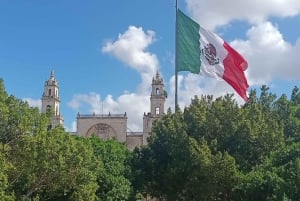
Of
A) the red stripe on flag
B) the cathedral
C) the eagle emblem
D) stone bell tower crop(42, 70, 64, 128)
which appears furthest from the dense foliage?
stone bell tower crop(42, 70, 64, 128)

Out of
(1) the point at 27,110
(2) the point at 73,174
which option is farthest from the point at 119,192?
(1) the point at 27,110

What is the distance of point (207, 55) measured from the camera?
27.2m

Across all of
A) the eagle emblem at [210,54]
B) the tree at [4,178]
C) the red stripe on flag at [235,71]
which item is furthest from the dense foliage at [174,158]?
the eagle emblem at [210,54]

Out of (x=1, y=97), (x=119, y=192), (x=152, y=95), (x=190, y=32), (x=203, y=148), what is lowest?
(x=119, y=192)

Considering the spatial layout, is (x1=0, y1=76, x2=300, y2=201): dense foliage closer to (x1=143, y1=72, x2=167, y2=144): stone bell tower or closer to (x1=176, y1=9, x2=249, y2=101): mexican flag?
(x1=176, y1=9, x2=249, y2=101): mexican flag

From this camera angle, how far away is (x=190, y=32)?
2753 cm

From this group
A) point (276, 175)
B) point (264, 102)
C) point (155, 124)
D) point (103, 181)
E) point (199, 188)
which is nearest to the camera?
point (276, 175)

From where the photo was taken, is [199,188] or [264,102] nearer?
[199,188]

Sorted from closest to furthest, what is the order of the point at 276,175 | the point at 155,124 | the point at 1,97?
→ the point at 276,175
the point at 1,97
the point at 155,124

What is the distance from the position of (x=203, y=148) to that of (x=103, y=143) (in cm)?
950

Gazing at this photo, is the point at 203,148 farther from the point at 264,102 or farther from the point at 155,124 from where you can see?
the point at 264,102

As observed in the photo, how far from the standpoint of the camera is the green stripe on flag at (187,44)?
88.4 feet

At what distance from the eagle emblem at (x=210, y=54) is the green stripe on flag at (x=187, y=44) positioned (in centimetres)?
30

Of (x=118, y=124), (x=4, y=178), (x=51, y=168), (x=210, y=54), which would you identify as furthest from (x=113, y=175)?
(x=118, y=124)
